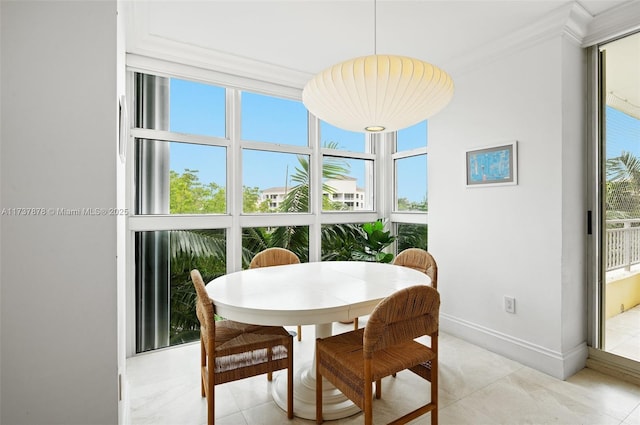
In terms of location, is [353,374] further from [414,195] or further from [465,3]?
[414,195]

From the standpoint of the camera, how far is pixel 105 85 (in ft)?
3.46

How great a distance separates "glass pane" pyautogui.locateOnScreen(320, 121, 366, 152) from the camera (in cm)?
369

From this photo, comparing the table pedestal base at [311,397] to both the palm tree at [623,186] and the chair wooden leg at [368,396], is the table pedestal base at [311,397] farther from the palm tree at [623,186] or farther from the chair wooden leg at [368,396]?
the palm tree at [623,186]

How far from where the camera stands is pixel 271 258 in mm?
2719

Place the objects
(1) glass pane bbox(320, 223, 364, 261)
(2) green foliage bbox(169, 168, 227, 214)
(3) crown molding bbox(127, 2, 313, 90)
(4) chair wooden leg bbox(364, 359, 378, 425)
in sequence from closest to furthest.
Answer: (4) chair wooden leg bbox(364, 359, 378, 425) → (3) crown molding bbox(127, 2, 313, 90) → (2) green foliage bbox(169, 168, 227, 214) → (1) glass pane bbox(320, 223, 364, 261)

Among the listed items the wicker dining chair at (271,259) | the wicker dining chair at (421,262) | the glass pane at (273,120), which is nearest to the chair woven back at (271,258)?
the wicker dining chair at (271,259)

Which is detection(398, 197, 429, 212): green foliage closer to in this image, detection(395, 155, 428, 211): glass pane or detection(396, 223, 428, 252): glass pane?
detection(395, 155, 428, 211): glass pane

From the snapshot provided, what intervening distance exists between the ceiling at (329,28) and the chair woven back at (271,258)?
5.56 ft

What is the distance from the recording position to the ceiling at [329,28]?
2170mm

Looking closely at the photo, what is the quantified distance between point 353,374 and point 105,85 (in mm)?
1541

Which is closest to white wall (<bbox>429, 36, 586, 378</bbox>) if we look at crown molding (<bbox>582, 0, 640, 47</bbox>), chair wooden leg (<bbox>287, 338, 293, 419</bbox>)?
crown molding (<bbox>582, 0, 640, 47</bbox>)

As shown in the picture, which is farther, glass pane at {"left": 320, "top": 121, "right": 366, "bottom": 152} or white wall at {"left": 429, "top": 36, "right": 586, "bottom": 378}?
glass pane at {"left": 320, "top": 121, "right": 366, "bottom": 152}

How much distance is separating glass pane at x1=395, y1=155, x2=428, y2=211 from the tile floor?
172cm

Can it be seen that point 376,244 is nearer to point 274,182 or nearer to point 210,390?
point 274,182
